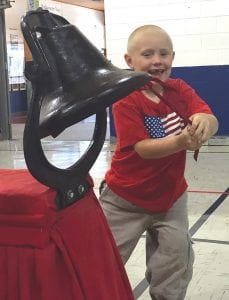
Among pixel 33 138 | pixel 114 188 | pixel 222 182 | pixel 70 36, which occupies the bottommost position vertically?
pixel 222 182

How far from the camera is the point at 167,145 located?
141cm

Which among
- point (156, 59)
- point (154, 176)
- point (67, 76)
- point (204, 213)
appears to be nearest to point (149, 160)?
point (154, 176)

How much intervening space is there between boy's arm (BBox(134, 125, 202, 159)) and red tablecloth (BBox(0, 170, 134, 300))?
547 mm

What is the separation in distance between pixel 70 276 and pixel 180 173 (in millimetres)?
959

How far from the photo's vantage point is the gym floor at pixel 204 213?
2.04 metres

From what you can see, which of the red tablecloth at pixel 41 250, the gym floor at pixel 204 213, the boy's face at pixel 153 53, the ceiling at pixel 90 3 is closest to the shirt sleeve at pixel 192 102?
the boy's face at pixel 153 53

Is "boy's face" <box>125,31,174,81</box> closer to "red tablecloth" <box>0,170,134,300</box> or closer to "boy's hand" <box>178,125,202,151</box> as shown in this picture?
"boy's hand" <box>178,125,202,151</box>

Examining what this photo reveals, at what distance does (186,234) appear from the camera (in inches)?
65.0

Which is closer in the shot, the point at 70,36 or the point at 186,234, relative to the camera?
the point at 70,36

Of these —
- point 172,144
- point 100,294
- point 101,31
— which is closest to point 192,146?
point 172,144

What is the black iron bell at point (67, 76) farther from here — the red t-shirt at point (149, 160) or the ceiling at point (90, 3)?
the ceiling at point (90, 3)

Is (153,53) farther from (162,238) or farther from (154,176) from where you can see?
(162,238)

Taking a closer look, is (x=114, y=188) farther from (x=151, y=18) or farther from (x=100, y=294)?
(x=151, y=18)

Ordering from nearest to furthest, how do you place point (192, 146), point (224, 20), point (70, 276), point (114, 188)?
point (70, 276), point (192, 146), point (114, 188), point (224, 20)
